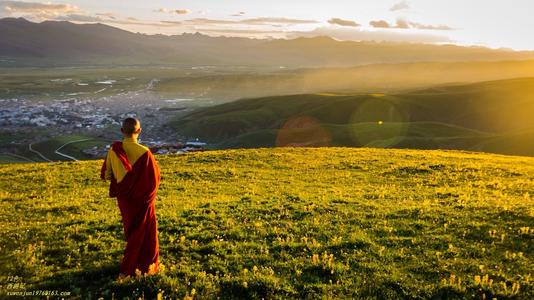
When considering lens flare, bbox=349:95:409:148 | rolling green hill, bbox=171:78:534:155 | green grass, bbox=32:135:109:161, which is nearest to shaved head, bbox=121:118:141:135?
rolling green hill, bbox=171:78:534:155

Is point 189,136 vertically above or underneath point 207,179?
underneath

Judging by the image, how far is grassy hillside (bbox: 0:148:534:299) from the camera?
10727mm

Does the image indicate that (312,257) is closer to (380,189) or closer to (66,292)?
(66,292)

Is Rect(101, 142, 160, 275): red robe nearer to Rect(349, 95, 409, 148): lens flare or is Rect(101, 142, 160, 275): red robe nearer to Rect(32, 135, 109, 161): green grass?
Rect(349, 95, 409, 148): lens flare

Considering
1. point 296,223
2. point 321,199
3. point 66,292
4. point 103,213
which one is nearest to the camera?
point 66,292

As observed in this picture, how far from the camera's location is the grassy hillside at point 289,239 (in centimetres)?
1073

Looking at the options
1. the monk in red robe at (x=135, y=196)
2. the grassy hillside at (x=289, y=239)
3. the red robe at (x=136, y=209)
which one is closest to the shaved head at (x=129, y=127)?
the monk in red robe at (x=135, y=196)

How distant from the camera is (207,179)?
29.2 metres

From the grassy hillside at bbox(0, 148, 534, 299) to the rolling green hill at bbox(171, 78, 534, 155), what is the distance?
7552 cm

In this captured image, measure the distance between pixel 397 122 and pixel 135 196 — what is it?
487 feet

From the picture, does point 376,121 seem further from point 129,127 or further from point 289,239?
point 129,127

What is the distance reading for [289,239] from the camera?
47.0 ft

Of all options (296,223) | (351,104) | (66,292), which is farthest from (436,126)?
(66,292)

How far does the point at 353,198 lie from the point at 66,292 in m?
15.0
